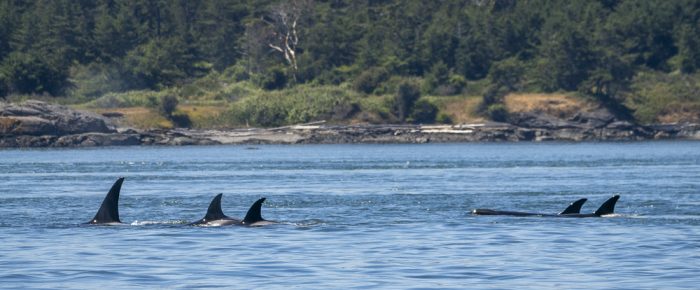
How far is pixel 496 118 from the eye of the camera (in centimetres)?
11862

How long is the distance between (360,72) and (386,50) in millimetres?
3902

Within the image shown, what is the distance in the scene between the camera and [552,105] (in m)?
119

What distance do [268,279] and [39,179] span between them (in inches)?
1549

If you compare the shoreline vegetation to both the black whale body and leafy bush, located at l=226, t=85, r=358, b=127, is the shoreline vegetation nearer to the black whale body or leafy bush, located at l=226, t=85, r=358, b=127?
leafy bush, located at l=226, t=85, r=358, b=127

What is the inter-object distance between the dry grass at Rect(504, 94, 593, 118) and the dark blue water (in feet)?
167

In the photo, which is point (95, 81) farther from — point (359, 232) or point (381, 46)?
point (359, 232)

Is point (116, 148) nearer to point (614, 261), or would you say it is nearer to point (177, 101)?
point (177, 101)

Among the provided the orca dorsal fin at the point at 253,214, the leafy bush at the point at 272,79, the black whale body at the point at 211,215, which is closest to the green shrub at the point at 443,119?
the leafy bush at the point at 272,79

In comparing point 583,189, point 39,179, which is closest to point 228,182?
point 39,179

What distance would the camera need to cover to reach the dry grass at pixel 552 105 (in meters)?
118

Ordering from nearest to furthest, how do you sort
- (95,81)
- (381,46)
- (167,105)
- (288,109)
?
(167,105) → (288,109) → (95,81) → (381,46)

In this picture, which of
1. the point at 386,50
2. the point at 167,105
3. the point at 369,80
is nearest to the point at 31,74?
the point at 167,105

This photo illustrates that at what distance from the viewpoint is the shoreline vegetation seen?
117312 millimetres

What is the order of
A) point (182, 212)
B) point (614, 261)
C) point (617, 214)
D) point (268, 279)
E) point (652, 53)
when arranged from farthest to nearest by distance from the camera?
point (652, 53) → point (182, 212) → point (617, 214) → point (614, 261) → point (268, 279)
